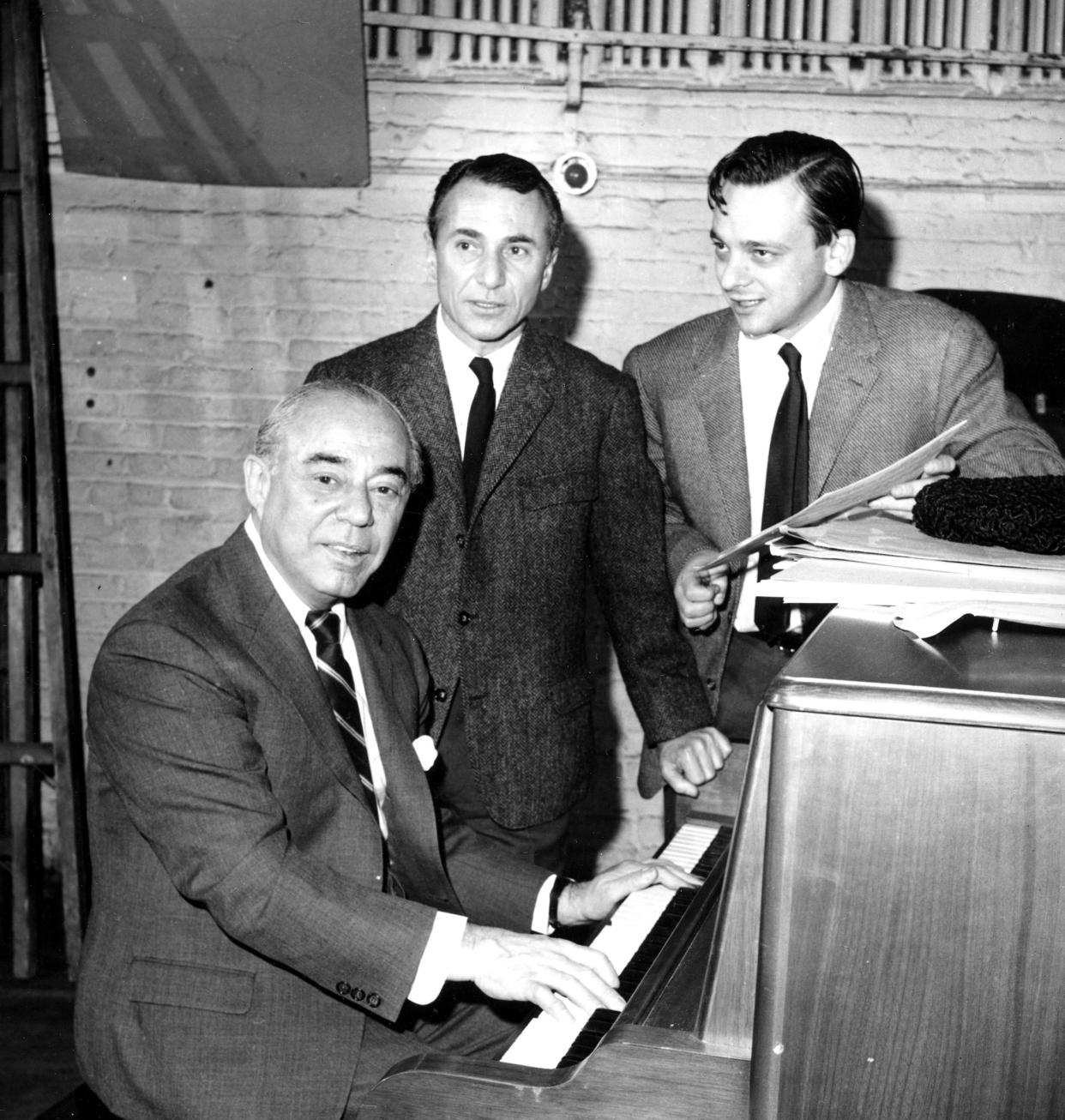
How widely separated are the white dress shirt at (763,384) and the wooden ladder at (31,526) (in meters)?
2.04

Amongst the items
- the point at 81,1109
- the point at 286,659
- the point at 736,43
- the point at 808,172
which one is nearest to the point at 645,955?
the point at 286,659

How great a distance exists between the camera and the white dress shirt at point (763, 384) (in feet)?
8.20

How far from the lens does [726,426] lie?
8.31ft

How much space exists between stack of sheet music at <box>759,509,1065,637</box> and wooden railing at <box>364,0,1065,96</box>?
2634 millimetres

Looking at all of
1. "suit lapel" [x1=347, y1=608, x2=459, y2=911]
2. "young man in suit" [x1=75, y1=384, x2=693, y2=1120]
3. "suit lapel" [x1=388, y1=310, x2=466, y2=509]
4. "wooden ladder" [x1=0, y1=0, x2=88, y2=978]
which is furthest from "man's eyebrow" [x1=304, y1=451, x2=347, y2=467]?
"wooden ladder" [x1=0, y1=0, x2=88, y2=978]

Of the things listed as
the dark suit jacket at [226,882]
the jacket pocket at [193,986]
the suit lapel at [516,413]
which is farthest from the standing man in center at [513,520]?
the jacket pocket at [193,986]

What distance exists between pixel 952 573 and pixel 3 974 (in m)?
3.28

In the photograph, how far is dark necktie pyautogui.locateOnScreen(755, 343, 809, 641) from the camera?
2.47 meters

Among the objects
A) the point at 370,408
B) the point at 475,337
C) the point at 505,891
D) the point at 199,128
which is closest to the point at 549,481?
the point at 475,337

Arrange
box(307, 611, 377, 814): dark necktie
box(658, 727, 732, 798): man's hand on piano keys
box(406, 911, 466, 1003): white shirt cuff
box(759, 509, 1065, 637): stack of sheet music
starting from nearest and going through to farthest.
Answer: box(759, 509, 1065, 637): stack of sheet music < box(406, 911, 466, 1003): white shirt cuff < box(307, 611, 377, 814): dark necktie < box(658, 727, 732, 798): man's hand on piano keys

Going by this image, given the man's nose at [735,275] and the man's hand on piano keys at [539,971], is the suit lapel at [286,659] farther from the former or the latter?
the man's nose at [735,275]

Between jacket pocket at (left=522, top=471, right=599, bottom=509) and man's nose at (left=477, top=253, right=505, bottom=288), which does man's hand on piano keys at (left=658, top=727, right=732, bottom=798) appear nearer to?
jacket pocket at (left=522, top=471, right=599, bottom=509)

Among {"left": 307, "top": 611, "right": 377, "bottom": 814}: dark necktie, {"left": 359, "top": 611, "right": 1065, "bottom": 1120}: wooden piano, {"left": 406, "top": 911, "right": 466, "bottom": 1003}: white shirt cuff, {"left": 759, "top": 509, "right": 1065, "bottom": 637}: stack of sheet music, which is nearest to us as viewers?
{"left": 359, "top": 611, "right": 1065, "bottom": 1120}: wooden piano

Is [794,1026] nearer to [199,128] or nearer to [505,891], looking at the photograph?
[505,891]
